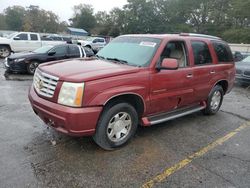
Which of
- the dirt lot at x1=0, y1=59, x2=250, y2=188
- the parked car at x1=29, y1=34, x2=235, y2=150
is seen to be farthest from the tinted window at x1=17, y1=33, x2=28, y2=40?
the parked car at x1=29, y1=34, x2=235, y2=150

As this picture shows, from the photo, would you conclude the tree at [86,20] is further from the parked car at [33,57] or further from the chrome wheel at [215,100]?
the chrome wheel at [215,100]

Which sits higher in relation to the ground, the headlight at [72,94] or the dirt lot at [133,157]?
the headlight at [72,94]

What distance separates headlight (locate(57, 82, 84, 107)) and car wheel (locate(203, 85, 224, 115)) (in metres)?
3.55

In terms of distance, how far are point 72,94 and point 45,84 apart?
659 millimetres

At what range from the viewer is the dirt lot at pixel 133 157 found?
10.8 ft

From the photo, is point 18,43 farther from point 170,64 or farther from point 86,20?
point 86,20

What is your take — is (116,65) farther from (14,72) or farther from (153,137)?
(14,72)

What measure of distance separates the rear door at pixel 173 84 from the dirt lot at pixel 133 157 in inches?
23.2

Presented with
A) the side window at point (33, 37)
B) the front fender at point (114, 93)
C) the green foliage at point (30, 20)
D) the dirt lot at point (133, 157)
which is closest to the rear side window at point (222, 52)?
the dirt lot at point (133, 157)

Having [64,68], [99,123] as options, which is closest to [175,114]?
[99,123]

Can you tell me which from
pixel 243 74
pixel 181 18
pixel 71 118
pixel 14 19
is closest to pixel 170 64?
pixel 71 118

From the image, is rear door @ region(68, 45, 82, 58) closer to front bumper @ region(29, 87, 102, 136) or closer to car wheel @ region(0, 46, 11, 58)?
car wheel @ region(0, 46, 11, 58)

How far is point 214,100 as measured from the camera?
622 centimetres

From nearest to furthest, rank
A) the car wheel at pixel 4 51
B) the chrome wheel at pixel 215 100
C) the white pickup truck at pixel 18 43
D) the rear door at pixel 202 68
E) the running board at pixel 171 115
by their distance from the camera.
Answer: the running board at pixel 171 115
the rear door at pixel 202 68
the chrome wheel at pixel 215 100
the white pickup truck at pixel 18 43
the car wheel at pixel 4 51
